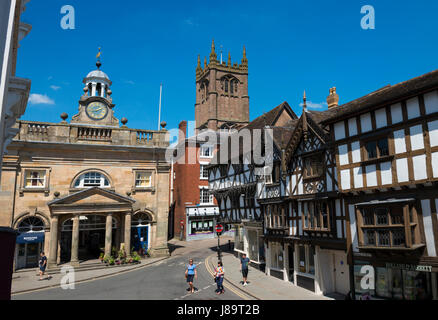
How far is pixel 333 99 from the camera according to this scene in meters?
22.9

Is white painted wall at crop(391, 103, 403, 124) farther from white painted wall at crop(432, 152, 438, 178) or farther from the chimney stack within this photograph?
the chimney stack

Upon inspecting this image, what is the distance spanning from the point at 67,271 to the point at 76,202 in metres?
5.28

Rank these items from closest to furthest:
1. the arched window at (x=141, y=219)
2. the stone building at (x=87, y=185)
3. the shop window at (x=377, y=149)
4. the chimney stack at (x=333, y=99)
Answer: the shop window at (x=377, y=149), the chimney stack at (x=333, y=99), the stone building at (x=87, y=185), the arched window at (x=141, y=219)

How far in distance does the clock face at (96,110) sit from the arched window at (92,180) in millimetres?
5526

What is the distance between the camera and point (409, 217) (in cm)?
1149

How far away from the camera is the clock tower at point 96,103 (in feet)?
94.2

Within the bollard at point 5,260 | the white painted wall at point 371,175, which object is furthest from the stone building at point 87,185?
the bollard at point 5,260

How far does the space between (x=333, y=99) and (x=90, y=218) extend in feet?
75.8

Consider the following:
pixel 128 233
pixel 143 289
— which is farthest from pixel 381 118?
pixel 128 233

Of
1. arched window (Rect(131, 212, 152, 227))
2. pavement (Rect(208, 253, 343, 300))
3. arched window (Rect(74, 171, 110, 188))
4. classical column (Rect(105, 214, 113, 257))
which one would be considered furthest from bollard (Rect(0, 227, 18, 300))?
arched window (Rect(131, 212, 152, 227))

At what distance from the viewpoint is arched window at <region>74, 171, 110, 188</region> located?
87.8 ft

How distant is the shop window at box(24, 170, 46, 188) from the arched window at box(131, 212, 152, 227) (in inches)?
320

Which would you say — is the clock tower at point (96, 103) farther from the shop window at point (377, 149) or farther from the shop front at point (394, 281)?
the shop front at point (394, 281)

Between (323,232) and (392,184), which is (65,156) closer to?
(323,232)
